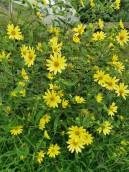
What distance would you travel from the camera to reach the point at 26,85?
1895mm

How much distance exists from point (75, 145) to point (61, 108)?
22 centimetres

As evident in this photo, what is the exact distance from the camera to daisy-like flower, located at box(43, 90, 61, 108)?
5.87 ft

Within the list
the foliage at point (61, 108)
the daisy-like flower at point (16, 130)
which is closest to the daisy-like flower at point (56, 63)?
the foliage at point (61, 108)

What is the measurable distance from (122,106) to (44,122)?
2.59ft

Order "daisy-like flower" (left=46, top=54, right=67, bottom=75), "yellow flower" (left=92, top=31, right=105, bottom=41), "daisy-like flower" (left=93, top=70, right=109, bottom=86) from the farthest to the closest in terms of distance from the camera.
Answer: "yellow flower" (left=92, top=31, right=105, bottom=41), "daisy-like flower" (left=93, top=70, right=109, bottom=86), "daisy-like flower" (left=46, top=54, right=67, bottom=75)

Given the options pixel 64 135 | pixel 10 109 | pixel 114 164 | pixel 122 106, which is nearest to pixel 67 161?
pixel 64 135

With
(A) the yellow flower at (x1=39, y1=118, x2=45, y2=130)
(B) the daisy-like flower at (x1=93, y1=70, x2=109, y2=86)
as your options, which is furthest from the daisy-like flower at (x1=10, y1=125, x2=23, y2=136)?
(B) the daisy-like flower at (x1=93, y1=70, x2=109, y2=86)

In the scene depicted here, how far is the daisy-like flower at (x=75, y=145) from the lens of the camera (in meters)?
1.84

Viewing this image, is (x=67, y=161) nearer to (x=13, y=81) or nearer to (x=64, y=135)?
(x=64, y=135)

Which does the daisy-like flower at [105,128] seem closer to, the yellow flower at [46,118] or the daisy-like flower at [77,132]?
the daisy-like flower at [77,132]

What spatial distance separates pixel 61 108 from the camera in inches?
76.0

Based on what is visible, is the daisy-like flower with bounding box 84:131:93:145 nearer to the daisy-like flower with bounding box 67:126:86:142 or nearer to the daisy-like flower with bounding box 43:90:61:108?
the daisy-like flower with bounding box 67:126:86:142

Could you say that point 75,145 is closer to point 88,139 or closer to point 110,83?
point 88,139

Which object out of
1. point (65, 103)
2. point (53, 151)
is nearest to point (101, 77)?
point (65, 103)
